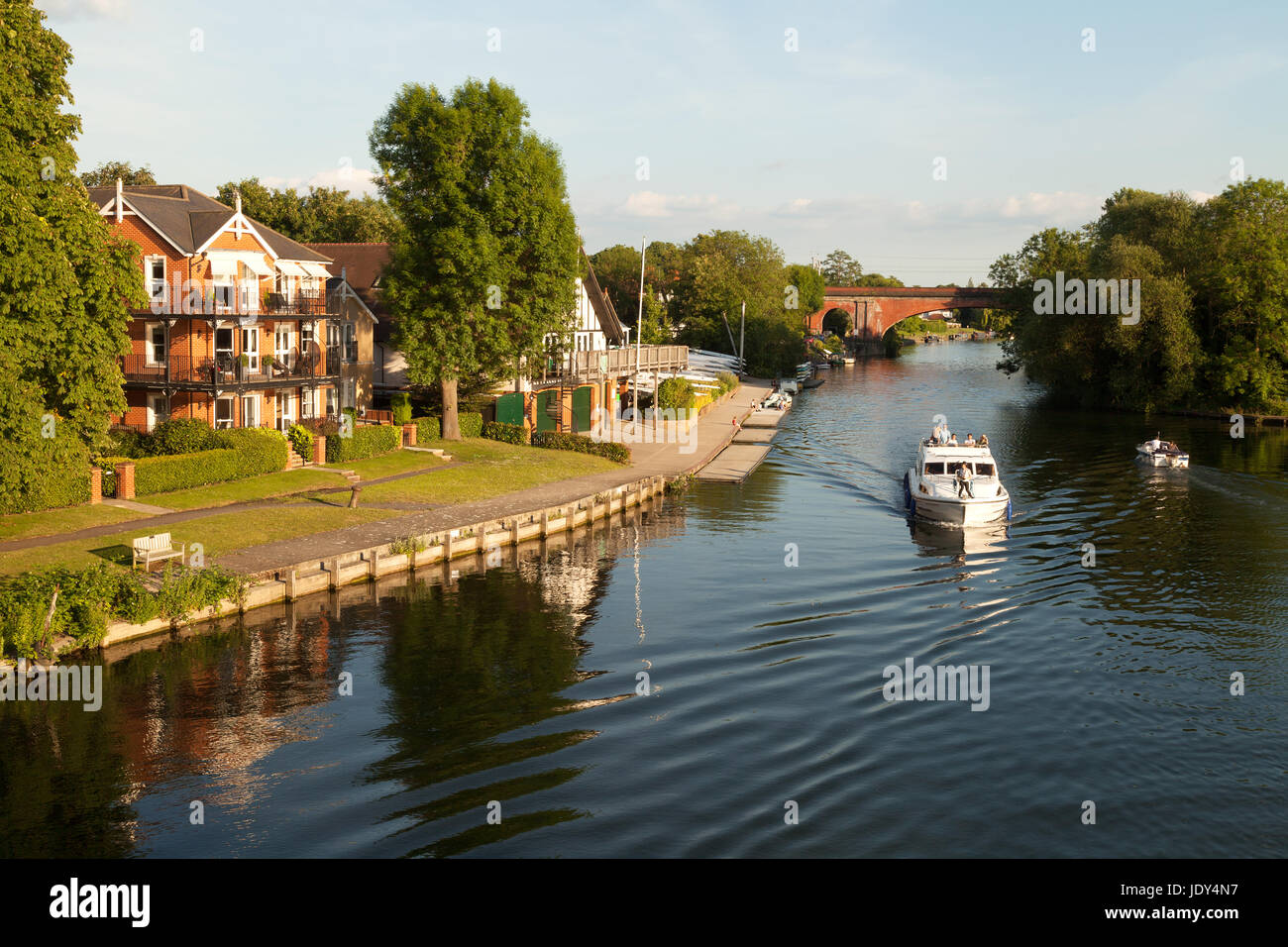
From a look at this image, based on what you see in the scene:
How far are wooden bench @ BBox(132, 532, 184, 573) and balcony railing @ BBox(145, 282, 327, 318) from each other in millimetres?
19136

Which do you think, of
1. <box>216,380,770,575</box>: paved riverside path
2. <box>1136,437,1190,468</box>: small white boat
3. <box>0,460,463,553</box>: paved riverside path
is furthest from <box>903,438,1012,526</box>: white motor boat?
<box>0,460,463,553</box>: paved riverside path

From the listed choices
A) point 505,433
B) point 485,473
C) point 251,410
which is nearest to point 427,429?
point 505,433

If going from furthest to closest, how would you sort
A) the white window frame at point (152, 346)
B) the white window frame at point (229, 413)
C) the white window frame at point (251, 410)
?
the white window frame at point (251, 410) < the white window frame at point (229, 413) < the white window frame at point (152, 346)

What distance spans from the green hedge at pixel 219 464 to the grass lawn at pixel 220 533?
385 centimetres

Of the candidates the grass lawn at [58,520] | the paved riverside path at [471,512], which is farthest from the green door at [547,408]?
the grass lawn at [58,520]

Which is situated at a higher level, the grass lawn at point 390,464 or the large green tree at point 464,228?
the large green tree at point 464,228

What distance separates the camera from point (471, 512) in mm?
45094

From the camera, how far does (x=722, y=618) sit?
33.1 meters

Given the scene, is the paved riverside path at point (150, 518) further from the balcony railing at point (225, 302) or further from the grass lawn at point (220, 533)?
the balcony railing at point (225, 302)

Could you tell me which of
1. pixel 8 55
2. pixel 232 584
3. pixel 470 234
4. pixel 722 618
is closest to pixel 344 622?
pixel 232 584

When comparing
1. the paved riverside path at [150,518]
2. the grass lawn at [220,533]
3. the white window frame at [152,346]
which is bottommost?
the grass lawn at [220,533]

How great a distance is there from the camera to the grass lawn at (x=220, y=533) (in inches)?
1261
